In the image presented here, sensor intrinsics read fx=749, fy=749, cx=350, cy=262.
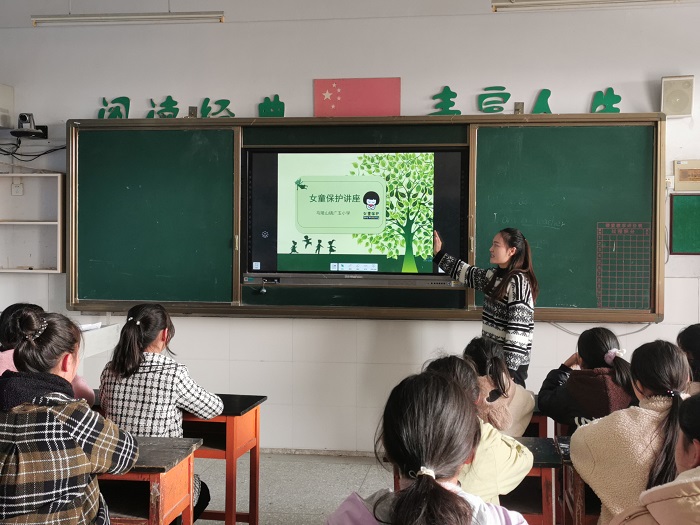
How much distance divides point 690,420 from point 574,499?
105 centimetres

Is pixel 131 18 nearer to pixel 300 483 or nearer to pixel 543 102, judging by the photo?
pixel 543 102

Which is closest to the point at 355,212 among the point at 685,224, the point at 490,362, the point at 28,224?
the point at 685,224

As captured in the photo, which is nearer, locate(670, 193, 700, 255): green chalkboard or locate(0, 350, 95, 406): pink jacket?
locate(0, 350, 95, 406): pink jacket

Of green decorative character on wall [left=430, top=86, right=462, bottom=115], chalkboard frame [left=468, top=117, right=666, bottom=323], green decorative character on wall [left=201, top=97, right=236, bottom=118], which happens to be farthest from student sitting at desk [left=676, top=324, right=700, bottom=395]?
green decorative character on wall [left=201, top=97, right=236, bottom=118]

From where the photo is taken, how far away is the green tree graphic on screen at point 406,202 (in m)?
4.51

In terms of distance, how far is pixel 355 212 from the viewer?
4578mm

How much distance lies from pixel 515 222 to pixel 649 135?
902 mm

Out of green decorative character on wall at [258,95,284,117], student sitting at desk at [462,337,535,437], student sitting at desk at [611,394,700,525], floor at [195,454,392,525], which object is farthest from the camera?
green decorative character on wall at [258,95,284,117]

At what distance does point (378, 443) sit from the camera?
4.47 feet

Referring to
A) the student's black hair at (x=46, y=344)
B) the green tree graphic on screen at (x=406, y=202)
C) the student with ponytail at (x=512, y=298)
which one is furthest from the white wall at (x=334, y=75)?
the student's black hair at (x=46, y=344)

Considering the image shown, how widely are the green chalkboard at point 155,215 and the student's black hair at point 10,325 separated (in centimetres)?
197

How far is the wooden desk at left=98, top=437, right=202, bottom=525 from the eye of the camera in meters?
2.16

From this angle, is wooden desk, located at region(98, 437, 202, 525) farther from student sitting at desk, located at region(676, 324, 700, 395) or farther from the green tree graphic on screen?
the green tree graphic on screen

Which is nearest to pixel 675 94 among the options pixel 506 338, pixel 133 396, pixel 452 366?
pixel 506 338
